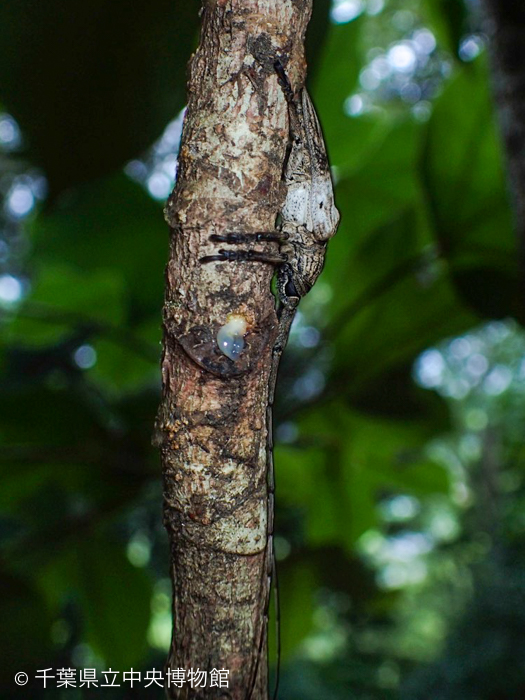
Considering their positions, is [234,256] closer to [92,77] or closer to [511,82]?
[92,77]

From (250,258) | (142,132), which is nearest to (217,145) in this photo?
(250,258)

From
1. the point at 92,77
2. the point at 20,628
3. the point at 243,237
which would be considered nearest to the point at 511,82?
the point at 92,77

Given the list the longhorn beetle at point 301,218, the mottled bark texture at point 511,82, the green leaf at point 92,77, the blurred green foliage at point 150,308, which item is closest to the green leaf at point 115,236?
the blurred green foliage at point 150,308

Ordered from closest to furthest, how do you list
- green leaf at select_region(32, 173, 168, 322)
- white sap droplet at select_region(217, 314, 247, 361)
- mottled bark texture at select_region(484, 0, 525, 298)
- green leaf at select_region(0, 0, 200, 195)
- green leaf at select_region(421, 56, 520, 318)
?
1. white sap droplet at select_region(217, 314, 247, 361)
2. green leaf at select_region(0, 0, 200, 195)
3. mottled bark texture at select_region(484, 0, 525, 298)
4. green leaf at select_region(421, 56, 520, 318)
5. green leaf at select_region(32, 173, 168, 322)

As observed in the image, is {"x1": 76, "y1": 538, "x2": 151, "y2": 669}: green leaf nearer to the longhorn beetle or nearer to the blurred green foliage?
the blurred green foliage

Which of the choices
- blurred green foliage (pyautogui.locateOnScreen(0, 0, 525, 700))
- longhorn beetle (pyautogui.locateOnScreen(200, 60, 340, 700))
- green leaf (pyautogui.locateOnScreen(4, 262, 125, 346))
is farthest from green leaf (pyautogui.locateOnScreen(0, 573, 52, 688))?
longhorn beetle (pyautogui.locateOnScreen(200, 60, 340, 700))

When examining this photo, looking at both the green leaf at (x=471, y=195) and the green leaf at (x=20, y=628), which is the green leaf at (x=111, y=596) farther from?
the green leaf at (x=471, y=195)
